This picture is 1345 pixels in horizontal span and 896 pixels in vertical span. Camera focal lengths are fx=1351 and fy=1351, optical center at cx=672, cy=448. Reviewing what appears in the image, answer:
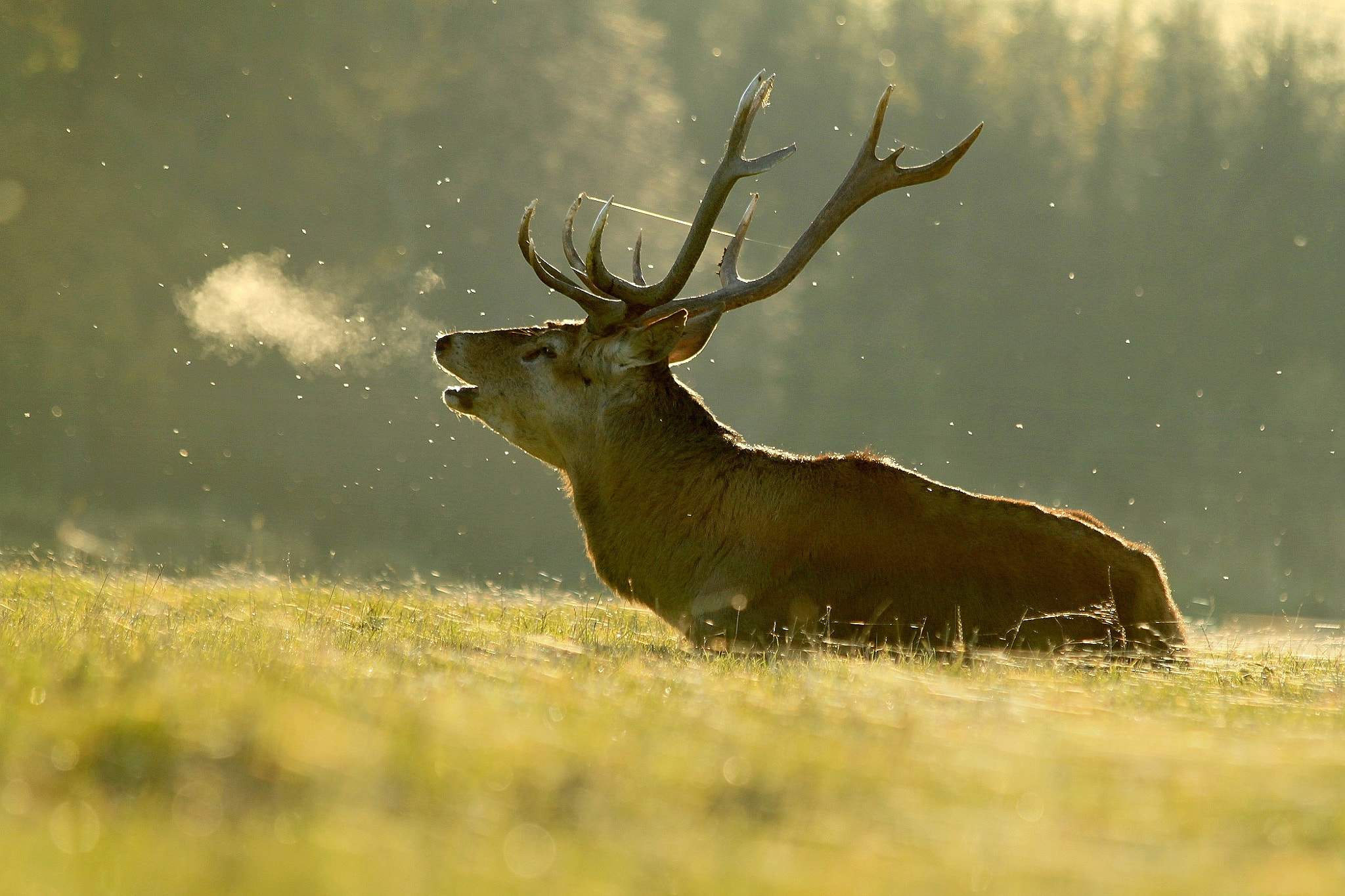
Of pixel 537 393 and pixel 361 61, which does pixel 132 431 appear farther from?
pixel 537 393

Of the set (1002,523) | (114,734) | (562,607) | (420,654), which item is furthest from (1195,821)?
(562,607)

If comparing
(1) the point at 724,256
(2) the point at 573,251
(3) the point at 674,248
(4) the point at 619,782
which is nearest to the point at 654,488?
(1) the point at 724,256

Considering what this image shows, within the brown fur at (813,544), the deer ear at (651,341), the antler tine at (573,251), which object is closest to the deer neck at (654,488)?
the brown fur at (813,544)

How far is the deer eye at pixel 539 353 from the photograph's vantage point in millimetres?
7418

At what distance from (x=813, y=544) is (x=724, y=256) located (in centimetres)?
231

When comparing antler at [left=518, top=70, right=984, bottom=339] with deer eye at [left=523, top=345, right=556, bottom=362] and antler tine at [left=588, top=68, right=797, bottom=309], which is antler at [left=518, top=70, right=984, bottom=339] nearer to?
antler tine at [left=588, top=68, right=797, bottom=309]

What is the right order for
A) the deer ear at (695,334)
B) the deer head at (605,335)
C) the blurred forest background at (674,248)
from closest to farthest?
the deer head at (605,335) < the deer ear at (695,334) < the blurred forest background at (674,248)

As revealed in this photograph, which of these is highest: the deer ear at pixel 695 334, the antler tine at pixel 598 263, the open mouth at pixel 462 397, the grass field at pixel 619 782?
the antler tine at pixel 598 263

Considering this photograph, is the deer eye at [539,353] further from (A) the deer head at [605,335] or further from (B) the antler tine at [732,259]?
(B) the antler tine at [732,259]

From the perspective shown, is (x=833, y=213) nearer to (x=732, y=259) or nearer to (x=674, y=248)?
(x=732, y=259)

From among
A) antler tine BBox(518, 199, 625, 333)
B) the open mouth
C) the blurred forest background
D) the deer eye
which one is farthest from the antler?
the blurred forest background

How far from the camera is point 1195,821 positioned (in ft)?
8.30

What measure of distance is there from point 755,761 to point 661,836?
561 mm

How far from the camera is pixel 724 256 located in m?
8.00
